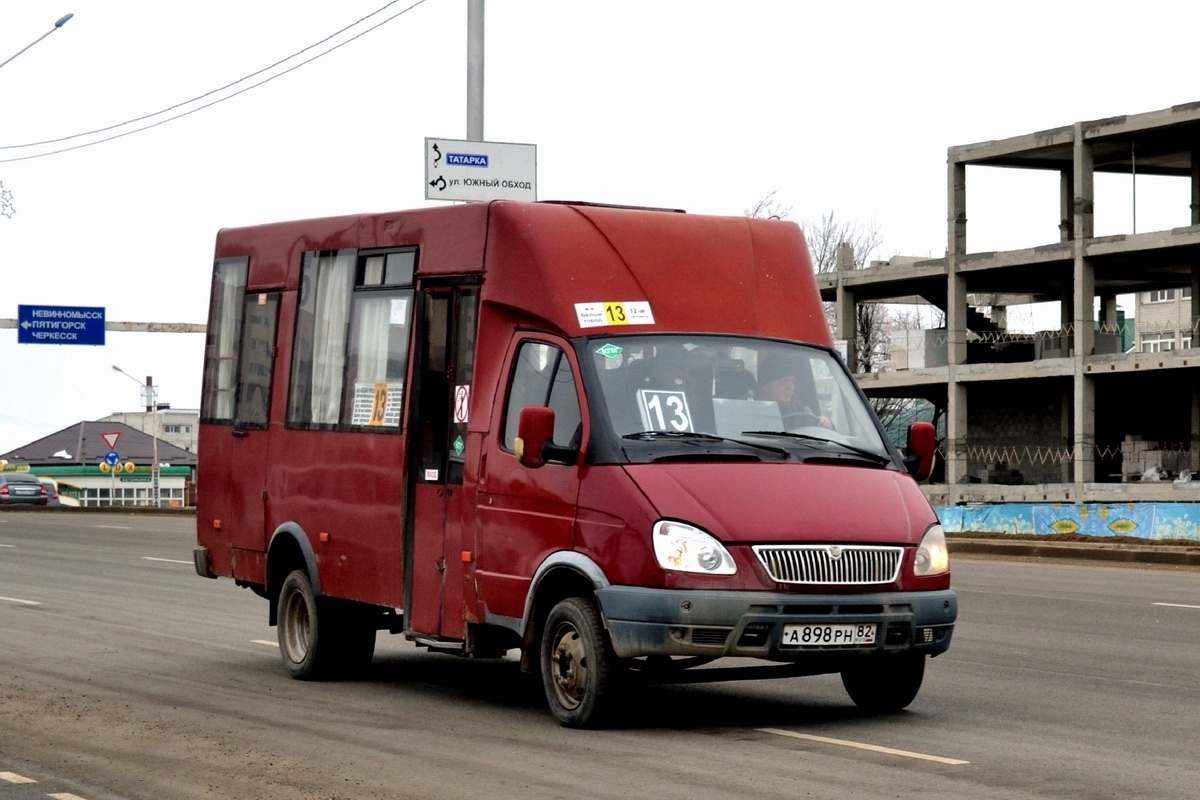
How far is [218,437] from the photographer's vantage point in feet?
45.9

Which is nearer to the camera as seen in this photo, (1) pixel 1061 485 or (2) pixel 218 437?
(2) pixel 218 437

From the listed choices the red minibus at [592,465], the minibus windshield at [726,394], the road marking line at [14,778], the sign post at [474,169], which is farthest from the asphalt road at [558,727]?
the sign post at [474,169]

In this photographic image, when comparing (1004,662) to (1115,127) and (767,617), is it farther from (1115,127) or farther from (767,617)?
(1115,127)

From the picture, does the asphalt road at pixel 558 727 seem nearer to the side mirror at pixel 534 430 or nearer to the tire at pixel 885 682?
the tire at pixel 885 682

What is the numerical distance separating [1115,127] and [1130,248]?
377 centimetres

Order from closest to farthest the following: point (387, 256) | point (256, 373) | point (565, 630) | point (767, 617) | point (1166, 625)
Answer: point (767, 617)
point (565, 630)
point (387, 256)
point (256, 373)
point (1166, 625)

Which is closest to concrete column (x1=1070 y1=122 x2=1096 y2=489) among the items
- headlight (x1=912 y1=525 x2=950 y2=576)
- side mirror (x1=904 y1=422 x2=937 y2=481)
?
side mirror (x1=904 y1=422 x2=937 y2=481)

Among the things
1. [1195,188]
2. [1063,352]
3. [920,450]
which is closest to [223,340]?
[920,450]

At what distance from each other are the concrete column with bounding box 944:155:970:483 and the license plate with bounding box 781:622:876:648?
53.4m

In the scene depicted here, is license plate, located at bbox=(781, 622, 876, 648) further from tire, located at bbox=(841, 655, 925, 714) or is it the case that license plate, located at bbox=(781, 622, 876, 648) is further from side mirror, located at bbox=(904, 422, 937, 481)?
side mirror, located at bbox=(904, 422, 937, 481)

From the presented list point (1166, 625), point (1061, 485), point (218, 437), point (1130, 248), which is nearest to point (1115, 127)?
point (1130, 248)

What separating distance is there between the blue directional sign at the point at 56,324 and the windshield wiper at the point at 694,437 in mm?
49063

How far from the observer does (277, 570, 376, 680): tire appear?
41.1ft

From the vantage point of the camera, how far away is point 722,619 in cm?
930
